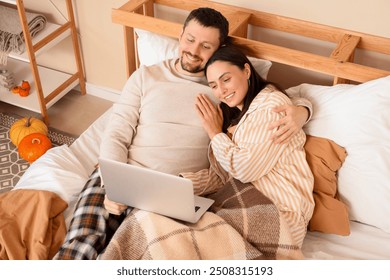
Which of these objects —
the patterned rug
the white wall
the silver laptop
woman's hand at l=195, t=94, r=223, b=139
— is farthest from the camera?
the patterned rug

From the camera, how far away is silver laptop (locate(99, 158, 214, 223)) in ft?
4.78

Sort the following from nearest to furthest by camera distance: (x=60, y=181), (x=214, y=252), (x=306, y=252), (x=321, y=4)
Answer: (x=214, y=252) → (x=306, y=252) → (x=60, y=181) → (x=321, y=4)

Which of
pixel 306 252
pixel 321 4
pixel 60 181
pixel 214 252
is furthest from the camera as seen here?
pixel 321 4

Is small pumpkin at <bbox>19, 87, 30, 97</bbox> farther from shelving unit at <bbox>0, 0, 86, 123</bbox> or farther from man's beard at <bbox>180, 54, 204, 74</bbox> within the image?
man's beard at <bbox>180, 54, 204, 74</bbox>

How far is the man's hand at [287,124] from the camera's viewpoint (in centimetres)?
166

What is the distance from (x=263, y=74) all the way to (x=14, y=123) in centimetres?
152

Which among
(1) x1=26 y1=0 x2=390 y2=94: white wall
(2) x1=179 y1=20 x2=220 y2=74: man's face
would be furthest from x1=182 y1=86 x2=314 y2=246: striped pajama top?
(1) x1=26 y1=0 x2=390 y2=94: white wall

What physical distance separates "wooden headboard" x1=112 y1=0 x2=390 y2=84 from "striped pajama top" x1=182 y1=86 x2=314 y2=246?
0.22m

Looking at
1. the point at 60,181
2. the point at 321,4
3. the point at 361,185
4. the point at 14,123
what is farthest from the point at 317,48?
the point at 14,123

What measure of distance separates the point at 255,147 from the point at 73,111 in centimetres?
161

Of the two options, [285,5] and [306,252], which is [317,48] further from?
[306,252]

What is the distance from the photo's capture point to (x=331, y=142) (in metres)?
1.80

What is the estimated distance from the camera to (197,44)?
1.87 meters

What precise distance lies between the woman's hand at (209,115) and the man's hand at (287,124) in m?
0.24
